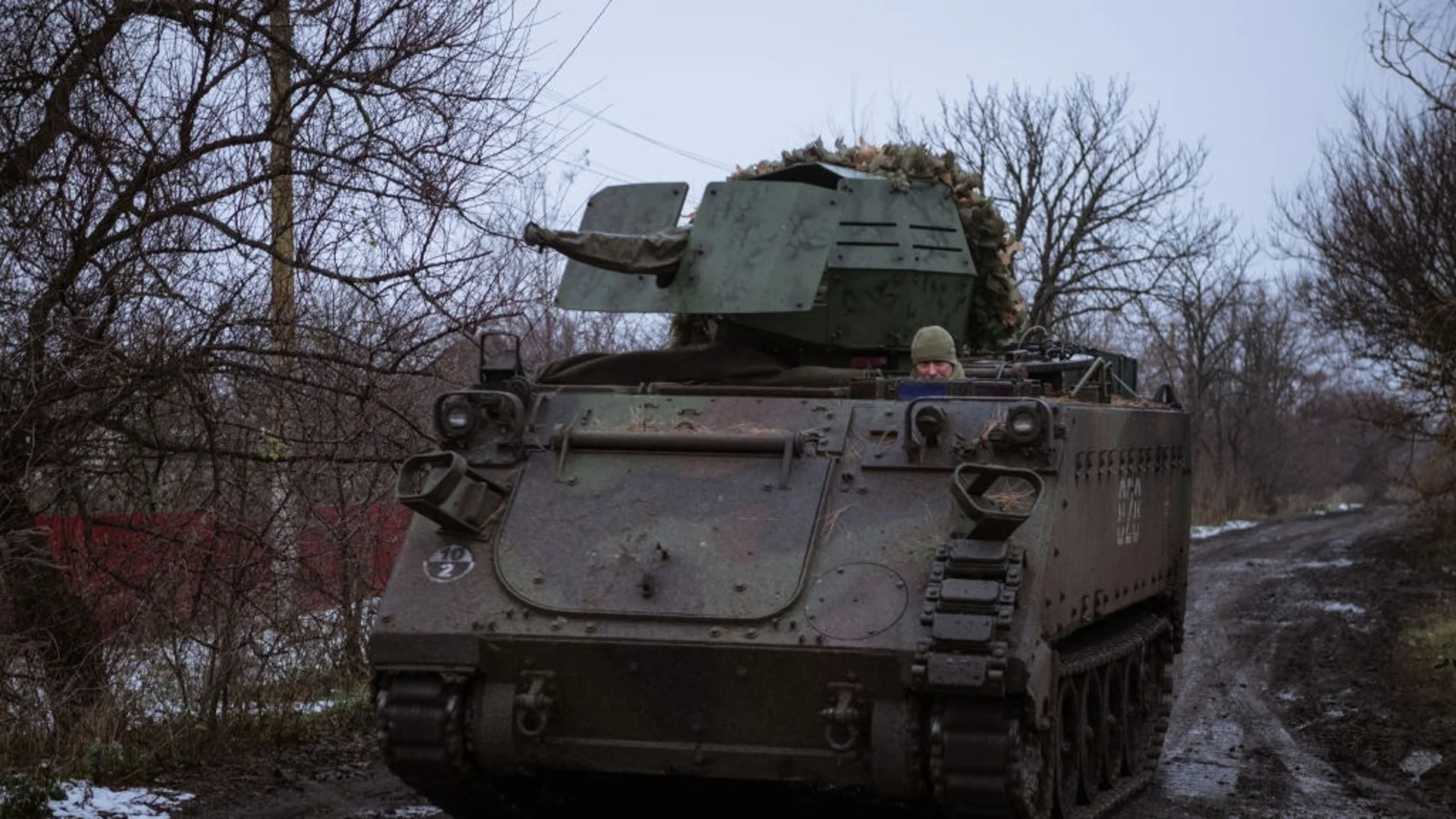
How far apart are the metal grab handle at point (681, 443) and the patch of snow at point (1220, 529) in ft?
83.7

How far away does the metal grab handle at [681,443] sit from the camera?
771 cm

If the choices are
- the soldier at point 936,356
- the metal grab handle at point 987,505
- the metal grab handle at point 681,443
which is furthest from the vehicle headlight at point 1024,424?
the soldier at point 936,356

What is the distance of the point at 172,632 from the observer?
30.3 feet

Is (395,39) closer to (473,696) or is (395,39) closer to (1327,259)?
(473,696)

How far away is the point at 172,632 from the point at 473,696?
267 centimetres

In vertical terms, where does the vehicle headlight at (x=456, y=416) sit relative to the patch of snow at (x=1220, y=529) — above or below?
above

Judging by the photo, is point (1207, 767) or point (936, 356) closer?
point (936, 356)

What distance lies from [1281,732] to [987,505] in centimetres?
535

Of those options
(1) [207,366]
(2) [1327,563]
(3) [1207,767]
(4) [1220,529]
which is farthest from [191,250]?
(4) [1220,529]

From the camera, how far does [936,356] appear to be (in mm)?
8508

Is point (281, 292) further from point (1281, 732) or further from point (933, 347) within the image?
point (1281, 732)

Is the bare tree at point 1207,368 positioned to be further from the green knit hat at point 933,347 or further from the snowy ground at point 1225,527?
the green knit hat at point 933,347

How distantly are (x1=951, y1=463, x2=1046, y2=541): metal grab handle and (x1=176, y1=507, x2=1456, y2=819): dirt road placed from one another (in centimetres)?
207

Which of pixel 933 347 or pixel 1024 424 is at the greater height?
pixel 933 347
